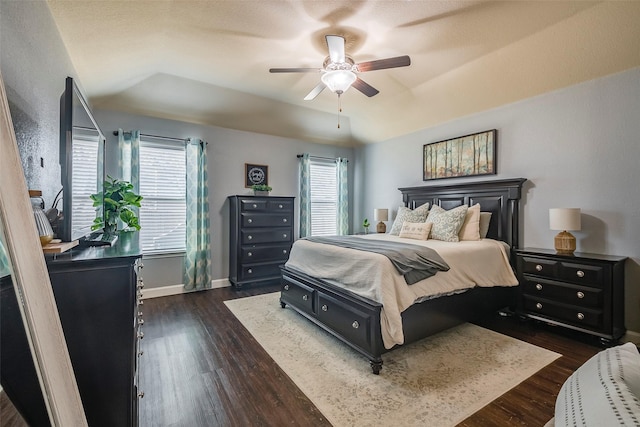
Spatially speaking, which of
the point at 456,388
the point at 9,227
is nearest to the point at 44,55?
the point at 9,227

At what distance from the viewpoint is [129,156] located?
3.93 m

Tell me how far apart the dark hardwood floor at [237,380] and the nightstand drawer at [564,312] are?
0.19 metres

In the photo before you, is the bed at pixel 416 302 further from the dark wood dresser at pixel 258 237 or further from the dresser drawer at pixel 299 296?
the dark wood dresser at pixel 258 237

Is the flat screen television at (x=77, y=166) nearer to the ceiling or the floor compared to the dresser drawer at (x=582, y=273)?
nearer to the ceiling

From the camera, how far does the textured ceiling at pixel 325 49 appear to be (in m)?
2.34

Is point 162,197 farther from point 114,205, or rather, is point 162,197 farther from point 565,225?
point 565,225

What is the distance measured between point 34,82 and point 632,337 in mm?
5221

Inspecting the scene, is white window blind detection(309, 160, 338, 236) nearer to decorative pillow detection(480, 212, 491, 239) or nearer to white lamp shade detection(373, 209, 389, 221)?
white lamp shade detection(373, 209, 389, 221)

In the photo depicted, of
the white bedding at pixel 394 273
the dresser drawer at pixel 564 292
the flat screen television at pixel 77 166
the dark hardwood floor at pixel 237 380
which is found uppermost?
the flat screen television at pixel 77 166

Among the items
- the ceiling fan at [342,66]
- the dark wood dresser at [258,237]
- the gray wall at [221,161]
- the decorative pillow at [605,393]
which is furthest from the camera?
the dark wood dresser at [258,237]

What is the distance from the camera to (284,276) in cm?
351

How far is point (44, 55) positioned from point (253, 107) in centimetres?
288

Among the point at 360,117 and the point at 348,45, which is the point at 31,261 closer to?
the point at 348,45

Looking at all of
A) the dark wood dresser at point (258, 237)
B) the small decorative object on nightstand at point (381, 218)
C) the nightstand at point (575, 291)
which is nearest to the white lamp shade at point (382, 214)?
the small decorative object on nightstand at point (381, 218)
